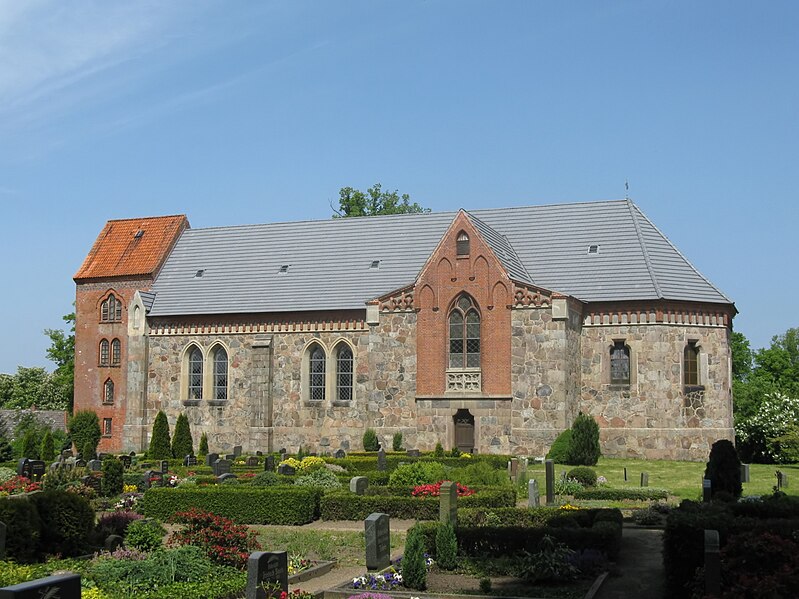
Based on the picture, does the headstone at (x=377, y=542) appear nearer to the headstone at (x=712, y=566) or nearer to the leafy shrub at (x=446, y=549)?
the leafy shrub at (x=446, y=549)

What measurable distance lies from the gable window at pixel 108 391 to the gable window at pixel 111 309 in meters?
3.09

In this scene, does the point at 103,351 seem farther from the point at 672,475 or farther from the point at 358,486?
the point at 672,475

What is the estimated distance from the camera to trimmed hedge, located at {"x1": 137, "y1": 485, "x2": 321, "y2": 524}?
2311 centimetres

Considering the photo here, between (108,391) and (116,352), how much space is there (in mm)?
1916

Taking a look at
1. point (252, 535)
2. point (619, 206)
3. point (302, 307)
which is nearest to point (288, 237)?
point (302, 307)

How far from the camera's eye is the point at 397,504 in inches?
905

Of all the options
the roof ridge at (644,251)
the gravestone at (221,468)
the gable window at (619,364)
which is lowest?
the gravestone at (221,468)

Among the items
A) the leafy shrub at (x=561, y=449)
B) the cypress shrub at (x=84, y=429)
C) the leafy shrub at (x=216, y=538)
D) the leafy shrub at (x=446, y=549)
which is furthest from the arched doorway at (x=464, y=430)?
the leafy shrub at (x=216, y=538)

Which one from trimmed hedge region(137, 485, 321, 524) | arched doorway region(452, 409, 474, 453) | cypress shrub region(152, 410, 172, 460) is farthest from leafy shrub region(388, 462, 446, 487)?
cypress shrub region(152, 410, 172, 460)

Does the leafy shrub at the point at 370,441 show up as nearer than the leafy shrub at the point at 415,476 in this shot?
No

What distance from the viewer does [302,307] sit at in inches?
1673

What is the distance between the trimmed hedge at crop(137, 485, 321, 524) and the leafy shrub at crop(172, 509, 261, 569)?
19.9 feet

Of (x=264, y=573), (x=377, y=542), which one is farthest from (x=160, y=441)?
(x=264, y=573)

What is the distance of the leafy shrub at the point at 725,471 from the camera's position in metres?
22.6
